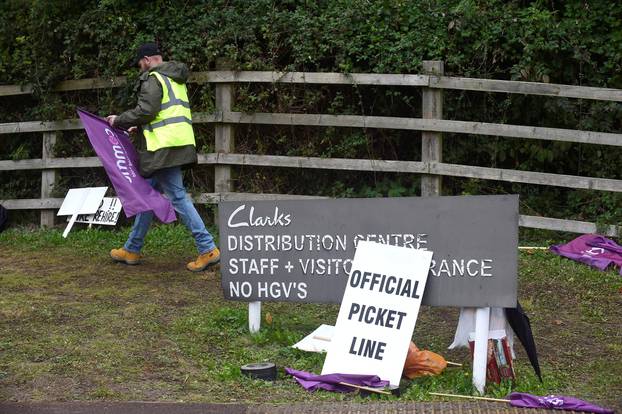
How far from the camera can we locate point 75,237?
11.0 meters

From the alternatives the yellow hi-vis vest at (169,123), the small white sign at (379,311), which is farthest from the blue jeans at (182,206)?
the small white sign at (379,311)


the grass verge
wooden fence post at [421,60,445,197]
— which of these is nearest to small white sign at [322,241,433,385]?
the grass verge

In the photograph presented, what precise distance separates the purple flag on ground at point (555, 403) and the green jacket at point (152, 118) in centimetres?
416

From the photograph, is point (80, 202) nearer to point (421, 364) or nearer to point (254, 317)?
point (254, 317)

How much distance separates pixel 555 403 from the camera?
5562 millimetres

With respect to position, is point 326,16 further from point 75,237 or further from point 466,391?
point 466,391

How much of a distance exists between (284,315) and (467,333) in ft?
5.21

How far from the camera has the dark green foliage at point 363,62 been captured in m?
10.3

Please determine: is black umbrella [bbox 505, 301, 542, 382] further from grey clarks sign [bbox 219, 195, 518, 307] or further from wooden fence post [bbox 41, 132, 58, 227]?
wooden fence post [bbox 41, 132, 58, 227]

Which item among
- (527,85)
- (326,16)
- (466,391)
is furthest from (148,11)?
(466,391)

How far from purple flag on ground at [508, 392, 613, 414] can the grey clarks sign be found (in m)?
0.64

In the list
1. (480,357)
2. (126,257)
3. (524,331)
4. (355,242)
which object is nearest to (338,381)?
(480,357)

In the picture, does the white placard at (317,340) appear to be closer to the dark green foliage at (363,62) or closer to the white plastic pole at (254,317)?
the white plastic pole at (254,317)

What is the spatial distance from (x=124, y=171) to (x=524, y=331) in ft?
14.0
